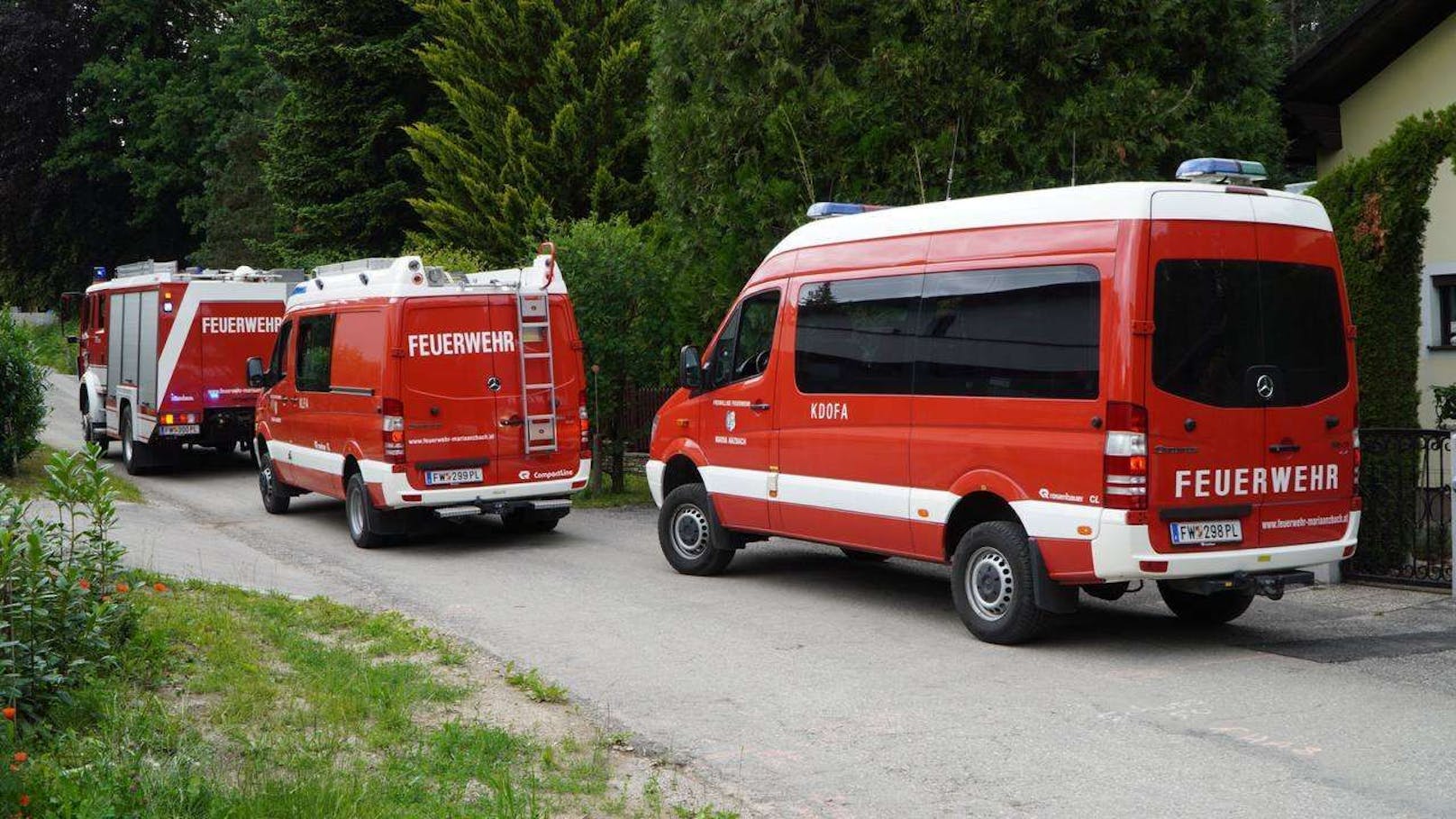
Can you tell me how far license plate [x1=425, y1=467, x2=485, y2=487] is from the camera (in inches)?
521

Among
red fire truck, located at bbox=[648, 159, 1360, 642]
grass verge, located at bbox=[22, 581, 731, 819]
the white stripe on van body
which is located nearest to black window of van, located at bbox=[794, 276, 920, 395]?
red fire truck, located at bbox=[648, 159, 1360, 642]

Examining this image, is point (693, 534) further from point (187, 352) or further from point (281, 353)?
point (187, 352)

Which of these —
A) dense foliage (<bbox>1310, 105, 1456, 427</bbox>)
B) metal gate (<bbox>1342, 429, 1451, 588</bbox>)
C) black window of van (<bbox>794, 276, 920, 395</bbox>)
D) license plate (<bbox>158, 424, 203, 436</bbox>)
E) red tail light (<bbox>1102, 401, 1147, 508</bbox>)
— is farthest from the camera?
license plate (<bbox>158, 424, 203, 436</bbox>)

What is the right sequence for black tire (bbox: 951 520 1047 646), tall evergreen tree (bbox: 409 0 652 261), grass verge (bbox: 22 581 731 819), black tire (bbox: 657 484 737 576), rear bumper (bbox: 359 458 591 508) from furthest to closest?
tall evergreen tree (bbox: 409 0 652 261)
rear bumper (bbox: 359 458 591 508)
black tire (bbox: 657 484 737 576)
black tire (bbox: 951 520 1047 646)
grass verge (bbox: 22 581 731 819)

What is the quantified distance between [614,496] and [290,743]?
39.7 ft

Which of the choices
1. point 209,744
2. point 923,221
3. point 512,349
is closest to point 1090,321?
point 923,221

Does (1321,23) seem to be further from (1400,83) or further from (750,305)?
(750,305)

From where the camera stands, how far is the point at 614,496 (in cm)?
1820

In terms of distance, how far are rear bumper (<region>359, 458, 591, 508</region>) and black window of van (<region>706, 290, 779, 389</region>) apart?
2.77 meters

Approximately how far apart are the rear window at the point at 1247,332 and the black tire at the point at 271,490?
454 inches

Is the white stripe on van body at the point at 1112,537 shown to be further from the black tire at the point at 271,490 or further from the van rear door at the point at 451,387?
the black tire at the point at 271,490

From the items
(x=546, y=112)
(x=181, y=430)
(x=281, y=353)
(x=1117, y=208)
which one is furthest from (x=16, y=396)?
(x=1117, y=208)

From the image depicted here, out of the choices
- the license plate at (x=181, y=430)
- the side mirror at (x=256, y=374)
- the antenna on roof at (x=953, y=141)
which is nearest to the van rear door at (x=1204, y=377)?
the antenna on roof at (x=953, y=141)

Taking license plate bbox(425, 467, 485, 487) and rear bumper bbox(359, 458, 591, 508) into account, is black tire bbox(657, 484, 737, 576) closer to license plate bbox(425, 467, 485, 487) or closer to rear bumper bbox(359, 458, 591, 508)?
rear bumper bbox(359, 458, 591, 508)
